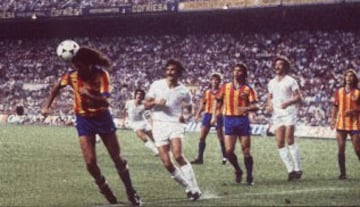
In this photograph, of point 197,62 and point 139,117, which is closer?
point 139,117

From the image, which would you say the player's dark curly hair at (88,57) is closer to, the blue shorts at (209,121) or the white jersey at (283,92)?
the white jersey at (283,92)

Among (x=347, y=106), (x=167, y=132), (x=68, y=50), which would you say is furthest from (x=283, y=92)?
(x=68, y=50)

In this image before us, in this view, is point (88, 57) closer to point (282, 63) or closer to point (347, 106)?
point (282, 63)

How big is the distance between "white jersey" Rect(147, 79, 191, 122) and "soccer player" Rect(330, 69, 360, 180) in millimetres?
4854

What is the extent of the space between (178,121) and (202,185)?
2721mm

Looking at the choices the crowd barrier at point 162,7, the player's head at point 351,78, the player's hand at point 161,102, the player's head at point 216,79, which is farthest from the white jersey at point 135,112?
the crowd barrier at point 162,7

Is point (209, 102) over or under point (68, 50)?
under

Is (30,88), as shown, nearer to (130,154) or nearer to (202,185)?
(130,154)

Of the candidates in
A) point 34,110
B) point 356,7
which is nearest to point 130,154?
point 356,7

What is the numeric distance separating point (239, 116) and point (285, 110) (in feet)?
5.27

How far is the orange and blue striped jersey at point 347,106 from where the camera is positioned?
646 inches

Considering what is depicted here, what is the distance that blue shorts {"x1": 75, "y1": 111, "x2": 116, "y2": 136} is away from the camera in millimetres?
11766

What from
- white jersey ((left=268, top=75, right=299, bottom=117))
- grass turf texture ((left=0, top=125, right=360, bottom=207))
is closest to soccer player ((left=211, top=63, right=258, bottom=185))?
grass turf texture ((left=0, top=125, right=360, bottom=207))

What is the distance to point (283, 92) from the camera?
16797 millimetres
